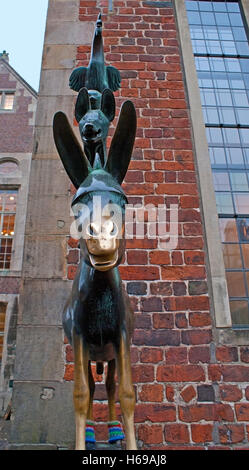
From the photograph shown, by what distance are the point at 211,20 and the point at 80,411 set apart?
185 inches

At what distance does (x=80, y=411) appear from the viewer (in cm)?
103

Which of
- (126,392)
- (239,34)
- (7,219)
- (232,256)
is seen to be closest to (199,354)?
(232,256)

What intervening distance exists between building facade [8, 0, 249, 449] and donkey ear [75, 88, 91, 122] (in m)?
1.37

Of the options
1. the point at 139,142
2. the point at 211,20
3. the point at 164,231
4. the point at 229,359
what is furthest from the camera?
the point at 211,20

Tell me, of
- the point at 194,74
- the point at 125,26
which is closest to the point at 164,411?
the point at 194,74

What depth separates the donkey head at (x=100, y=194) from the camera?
3.06 ft

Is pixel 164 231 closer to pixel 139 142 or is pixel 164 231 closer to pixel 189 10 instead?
pixel 139 142

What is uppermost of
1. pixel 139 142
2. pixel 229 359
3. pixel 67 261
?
pixel 139 142

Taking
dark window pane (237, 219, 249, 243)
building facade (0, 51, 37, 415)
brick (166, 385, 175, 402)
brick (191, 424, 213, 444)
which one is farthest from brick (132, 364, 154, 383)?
Answer: building facade (0, 51, 37, 415)

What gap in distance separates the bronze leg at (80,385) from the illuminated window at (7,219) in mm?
8539

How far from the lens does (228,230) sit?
3127 mm

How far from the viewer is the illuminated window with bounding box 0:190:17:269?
925 cm

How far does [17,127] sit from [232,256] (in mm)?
9431

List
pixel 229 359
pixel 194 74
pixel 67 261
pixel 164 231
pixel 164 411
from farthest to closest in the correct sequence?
1. pixel 194 74
2. pixel 164 231
3. pixel 67 261
4. pixel 229 359
5. pixel 164 411
